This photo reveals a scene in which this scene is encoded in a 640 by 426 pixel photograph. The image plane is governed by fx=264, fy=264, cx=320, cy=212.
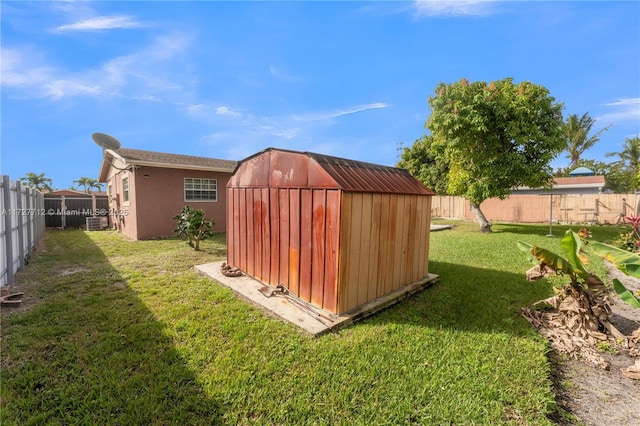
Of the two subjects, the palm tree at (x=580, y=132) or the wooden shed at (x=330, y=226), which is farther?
the palm tree at (x=580, y=132)

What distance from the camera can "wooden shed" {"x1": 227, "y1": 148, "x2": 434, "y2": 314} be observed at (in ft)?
11.9

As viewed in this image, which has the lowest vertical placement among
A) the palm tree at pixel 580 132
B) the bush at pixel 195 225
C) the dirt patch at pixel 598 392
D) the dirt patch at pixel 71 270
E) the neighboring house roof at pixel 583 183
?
the dirt patch at pixel 598 392

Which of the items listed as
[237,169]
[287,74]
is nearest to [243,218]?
[237,169]

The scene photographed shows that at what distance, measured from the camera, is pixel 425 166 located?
22.6 meters

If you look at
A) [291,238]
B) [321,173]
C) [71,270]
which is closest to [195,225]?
[71,270]

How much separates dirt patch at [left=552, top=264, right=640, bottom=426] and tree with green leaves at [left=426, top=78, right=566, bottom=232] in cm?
1023

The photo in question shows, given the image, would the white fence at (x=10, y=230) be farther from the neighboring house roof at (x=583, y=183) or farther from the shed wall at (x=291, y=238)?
the neighboring house roof at (x=583, y=183)

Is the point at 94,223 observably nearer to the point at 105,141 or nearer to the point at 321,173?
the point at 105,141

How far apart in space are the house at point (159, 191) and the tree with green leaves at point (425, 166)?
15355mm

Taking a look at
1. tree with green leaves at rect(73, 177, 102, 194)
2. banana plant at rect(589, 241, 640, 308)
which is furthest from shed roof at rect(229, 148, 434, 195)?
tree with green leaves at rect(73, 177, 102, 194)

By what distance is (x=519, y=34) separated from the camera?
697 cm

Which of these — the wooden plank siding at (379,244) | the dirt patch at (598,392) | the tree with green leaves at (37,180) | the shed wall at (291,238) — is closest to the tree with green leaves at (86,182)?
the tree with green leaves at (37,180)

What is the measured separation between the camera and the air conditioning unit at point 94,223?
1401cm

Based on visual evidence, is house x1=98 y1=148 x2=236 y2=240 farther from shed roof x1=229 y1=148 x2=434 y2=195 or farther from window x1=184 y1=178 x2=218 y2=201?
shed roof x1=229 y1=148 x2=434 y2=195
